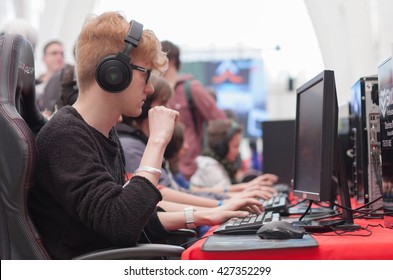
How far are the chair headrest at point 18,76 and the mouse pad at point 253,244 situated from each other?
1.90 ft

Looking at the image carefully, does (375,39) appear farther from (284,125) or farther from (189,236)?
(189,236)

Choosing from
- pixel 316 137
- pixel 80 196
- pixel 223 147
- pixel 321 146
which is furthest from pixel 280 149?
pixel 80 196

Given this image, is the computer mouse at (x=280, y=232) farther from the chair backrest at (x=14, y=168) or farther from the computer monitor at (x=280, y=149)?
the computer monitor at (x=280, y=149)

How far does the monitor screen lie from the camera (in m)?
1.63

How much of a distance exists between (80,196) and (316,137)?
0.71 meters

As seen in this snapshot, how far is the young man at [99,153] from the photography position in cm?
147

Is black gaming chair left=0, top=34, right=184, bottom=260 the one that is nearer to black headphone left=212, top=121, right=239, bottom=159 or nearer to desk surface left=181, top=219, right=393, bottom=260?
desk surface left=181, top=219, right=393, bottom=260

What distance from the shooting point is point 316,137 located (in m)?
1.82

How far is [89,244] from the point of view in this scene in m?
1.58

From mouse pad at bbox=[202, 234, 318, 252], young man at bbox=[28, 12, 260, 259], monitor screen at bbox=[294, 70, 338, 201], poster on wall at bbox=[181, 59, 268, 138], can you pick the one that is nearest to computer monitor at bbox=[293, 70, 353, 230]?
monitor screen at bbox=[294, 70, 338, 201]

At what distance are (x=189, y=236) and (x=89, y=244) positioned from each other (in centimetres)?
47

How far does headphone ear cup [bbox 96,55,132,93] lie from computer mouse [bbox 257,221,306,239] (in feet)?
1.62

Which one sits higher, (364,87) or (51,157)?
(364,87)
